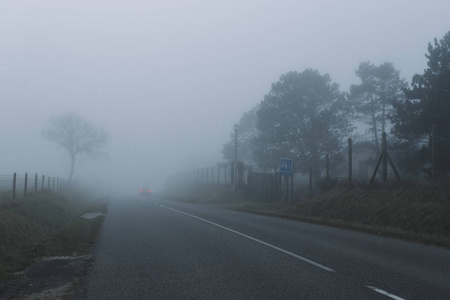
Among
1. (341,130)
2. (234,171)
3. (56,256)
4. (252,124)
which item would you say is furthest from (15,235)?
(252,124)

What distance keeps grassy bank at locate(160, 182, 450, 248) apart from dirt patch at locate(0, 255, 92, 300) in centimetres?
853

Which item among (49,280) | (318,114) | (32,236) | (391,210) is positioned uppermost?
(318,114)

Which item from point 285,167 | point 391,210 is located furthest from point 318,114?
point 391,210

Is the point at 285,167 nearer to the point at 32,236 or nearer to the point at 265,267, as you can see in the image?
the point at 32,236

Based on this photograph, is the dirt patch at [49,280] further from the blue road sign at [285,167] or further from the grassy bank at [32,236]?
the blue road sign at [285,167]

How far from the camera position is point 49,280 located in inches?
296

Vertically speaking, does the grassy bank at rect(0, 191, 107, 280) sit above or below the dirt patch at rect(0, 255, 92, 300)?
above

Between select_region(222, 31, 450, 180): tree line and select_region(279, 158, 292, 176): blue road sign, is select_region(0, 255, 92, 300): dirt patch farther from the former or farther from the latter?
select_region(222, 31, 450, 180): tree line

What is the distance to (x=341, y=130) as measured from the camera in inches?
1569

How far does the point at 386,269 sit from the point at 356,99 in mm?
36767

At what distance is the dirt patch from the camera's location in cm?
656

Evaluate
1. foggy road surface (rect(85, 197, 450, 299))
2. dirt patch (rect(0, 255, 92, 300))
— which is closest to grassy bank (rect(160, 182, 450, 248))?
foggy road surface (rect(85, 197, 450, 299))

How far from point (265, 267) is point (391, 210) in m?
9.58

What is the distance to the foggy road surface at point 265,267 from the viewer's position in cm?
641
